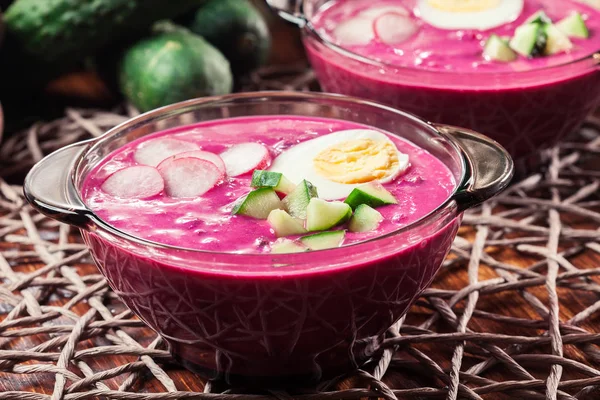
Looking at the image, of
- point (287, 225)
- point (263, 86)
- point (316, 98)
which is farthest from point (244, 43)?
point (287, 225)

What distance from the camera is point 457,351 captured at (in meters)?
1.62

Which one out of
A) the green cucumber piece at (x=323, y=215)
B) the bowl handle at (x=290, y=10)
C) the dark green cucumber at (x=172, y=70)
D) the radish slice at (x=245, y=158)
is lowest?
the dark green cucumber at (x=172, y=70)

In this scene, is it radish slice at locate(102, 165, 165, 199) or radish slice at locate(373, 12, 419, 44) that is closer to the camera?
radish slice at locate(102, 165, 165, 199)

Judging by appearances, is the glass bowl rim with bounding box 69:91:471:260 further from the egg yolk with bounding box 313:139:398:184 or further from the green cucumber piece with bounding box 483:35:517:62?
the green cucumber piece with bounding box 483:35:517:62

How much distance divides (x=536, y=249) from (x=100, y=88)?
1657 millimetres

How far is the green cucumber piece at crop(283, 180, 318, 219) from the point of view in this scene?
1514 millimetres

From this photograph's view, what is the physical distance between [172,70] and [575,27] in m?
1.10

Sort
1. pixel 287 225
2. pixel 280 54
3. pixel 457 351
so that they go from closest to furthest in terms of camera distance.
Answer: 1. pixel 287 225
2. pixel 457 351
3. pixel 280 54

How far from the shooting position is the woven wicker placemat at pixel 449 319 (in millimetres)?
1550

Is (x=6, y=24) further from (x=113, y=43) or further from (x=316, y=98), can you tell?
(x=316, y=98)

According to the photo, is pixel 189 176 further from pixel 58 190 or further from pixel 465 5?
pixel 465 5

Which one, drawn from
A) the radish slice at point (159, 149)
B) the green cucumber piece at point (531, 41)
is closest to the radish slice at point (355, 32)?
the green cucumber piece at point (531, 41)

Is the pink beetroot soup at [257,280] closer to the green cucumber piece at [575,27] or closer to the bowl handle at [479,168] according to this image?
the bowl handle at [479,168]

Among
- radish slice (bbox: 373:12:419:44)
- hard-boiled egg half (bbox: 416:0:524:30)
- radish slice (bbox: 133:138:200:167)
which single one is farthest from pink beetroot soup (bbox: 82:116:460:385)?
hard-boiled egg half (bbox: 416:0:524:30)
